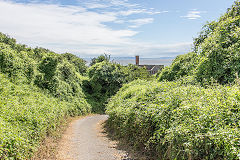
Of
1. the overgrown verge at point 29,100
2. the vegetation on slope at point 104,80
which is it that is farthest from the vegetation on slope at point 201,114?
the vegetation on slope at point 104,80

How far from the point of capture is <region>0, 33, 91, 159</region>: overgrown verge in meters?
6.23

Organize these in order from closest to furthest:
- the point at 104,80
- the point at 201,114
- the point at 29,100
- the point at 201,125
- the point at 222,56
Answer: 1. the point at 201,125
2. the point at 201,114
3. the point at 222,56
4. the point at 29,100
5. the point at 104,80

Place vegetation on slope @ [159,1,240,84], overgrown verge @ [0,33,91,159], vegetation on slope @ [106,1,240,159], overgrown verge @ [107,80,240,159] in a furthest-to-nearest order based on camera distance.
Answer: vegetation on slope @ [159,1,240,84] < overgrown verge @ [0,33,91,159] < vegetation on slope @ [106,1,240,159] < overgrown verge @ [107,80,240,159]

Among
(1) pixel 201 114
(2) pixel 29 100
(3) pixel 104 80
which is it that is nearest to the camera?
(1) pixel 201 114

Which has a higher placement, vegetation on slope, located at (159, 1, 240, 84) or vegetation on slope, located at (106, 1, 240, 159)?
vegetation on slope, located at (159, 1, 240, 84)

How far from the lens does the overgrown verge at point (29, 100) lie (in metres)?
6.23

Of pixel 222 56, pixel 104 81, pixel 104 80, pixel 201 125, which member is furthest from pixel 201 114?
pixel 104 81

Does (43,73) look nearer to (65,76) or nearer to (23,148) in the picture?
(65,76)

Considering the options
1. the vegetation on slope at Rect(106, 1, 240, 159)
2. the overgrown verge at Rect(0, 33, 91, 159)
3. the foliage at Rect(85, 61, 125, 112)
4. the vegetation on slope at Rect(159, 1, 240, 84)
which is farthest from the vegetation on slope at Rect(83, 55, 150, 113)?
the vegetation on slope at Rect(159, 1, 240, 84)

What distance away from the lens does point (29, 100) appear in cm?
1062

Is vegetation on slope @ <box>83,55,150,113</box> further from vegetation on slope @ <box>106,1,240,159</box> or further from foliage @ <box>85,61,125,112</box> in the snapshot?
vegetation on slope @ <box>106,1,240,159</box>

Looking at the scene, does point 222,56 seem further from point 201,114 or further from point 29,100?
point 29,100

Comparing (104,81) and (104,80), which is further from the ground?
(104,80)

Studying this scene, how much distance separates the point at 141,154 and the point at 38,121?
4.34 m
